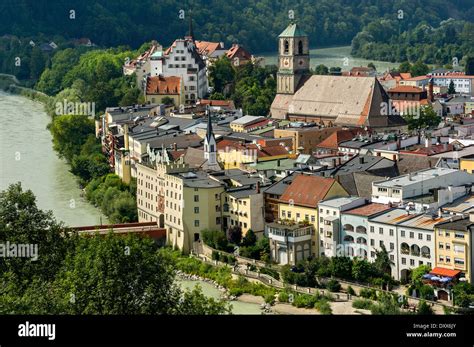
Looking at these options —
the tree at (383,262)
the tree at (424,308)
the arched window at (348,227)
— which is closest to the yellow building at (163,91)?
the arched window at (348,227)

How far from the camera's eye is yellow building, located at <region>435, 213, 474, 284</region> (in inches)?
411

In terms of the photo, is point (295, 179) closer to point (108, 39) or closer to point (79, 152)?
point (79, 152)

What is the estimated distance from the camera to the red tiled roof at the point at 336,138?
18145 millimetres

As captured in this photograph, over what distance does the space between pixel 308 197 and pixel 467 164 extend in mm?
2950

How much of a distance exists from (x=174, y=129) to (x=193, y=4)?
24.6m

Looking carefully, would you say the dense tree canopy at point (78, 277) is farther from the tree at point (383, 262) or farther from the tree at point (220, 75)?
the tree at point (220, 75)

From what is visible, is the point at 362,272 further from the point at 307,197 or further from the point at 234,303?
the point at 307,197

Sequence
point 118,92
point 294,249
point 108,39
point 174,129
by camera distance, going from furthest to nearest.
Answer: point 108,39 < point 118,92 < point 174,129 < point 294,249

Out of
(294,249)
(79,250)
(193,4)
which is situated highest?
(193,4)

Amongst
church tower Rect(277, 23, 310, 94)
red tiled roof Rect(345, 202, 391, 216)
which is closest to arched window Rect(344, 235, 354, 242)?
red tiled roof Rect(345, 202, 391, 216)

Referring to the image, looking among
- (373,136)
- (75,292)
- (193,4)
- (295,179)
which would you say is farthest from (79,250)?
(193,4)

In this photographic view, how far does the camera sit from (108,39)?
4097cm

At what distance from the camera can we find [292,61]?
78.6 feet

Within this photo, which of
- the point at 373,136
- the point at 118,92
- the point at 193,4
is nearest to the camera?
the point at 373,136
